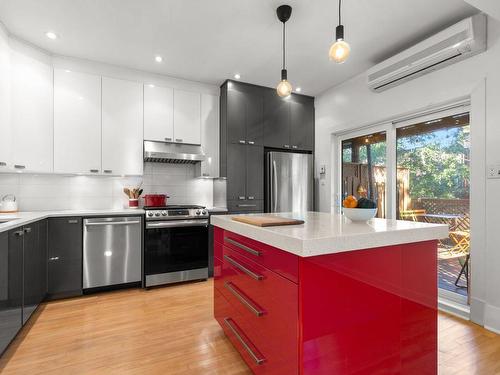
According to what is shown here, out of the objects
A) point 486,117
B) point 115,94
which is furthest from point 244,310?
point 115,94

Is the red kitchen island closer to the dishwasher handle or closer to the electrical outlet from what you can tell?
the electrical outlet

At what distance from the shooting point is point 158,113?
3.58 metres

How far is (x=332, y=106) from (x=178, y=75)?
2.21 m

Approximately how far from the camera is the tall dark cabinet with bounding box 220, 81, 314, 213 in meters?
3.75

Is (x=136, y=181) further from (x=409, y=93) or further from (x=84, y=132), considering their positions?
(x=409, y=93)

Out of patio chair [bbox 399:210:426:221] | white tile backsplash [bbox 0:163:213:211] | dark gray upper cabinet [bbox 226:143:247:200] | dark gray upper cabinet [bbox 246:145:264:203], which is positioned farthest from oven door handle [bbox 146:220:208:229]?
patio chair [bbox 399:210:426:221]

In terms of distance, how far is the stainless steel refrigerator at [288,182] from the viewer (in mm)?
3938

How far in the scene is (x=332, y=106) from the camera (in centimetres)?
403

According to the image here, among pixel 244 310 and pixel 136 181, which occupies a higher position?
pixel 136 181

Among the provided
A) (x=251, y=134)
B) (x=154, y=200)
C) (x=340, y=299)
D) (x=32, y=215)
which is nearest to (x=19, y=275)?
(x=32, y=215)

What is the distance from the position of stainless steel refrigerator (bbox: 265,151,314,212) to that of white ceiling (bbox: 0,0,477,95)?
1216 mm

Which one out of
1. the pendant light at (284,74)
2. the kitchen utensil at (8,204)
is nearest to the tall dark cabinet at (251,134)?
the pendant light at (284,74)

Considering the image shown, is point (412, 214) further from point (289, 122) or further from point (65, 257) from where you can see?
point (65, 257)

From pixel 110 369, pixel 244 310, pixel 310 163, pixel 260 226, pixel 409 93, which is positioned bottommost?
pixel 110 369
